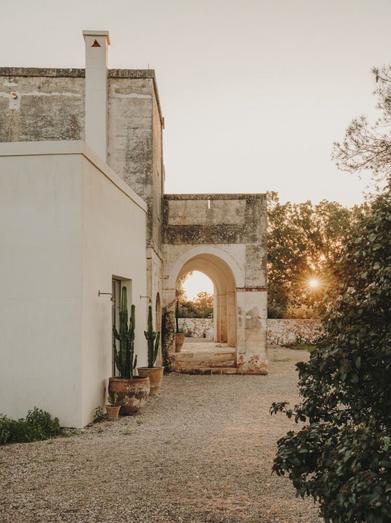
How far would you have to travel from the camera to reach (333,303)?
3434 mm

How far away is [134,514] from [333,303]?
98.4 inches

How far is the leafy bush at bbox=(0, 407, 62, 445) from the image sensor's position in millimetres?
7443

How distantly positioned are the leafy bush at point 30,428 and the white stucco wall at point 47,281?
159 mm

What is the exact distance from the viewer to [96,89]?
1441cm

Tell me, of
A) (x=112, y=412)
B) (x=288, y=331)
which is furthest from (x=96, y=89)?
(x=288, y=331)

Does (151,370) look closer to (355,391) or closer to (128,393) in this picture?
(128,393)

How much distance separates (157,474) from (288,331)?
2336cm

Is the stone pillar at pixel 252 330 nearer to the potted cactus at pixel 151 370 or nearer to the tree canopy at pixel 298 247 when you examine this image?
the potted cactus at pixel 151 370

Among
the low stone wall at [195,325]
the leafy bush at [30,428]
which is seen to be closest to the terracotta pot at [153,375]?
the leafy bush at [30,428]

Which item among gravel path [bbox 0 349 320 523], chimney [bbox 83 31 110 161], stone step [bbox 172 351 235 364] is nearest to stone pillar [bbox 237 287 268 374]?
stone step [bbox 172 351 235 364]

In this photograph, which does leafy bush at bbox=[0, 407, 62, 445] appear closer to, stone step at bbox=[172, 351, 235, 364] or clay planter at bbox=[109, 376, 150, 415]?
clay planter at bbox=[109, 376, 150, 415]

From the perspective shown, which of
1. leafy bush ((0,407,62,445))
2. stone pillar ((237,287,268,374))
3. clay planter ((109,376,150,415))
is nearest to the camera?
leafy bush ((0,407,62,445))

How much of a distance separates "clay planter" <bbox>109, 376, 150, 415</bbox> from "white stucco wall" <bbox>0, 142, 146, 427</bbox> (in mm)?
731

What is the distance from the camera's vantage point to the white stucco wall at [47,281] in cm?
820
